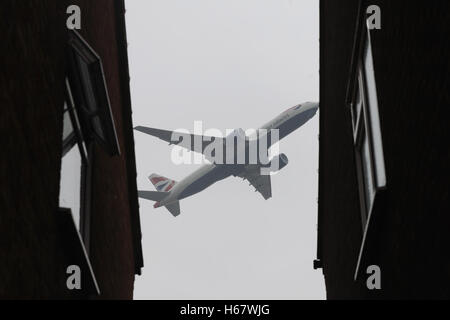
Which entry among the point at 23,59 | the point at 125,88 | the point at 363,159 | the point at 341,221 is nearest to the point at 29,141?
the point at 23,59

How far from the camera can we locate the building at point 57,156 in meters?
5.07

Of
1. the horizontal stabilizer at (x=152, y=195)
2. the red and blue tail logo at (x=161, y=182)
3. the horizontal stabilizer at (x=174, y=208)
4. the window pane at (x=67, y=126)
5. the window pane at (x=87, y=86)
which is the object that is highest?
the window pane at (x=87, y=86)

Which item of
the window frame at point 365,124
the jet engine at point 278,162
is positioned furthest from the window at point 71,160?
the jet engine at point 278,162

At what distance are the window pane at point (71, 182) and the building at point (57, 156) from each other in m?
0.01

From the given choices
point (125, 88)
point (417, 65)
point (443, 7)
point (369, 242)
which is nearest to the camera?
point (443, 7)

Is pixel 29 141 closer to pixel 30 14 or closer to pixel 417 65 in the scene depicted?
pixel 30 14

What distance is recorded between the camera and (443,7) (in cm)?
451

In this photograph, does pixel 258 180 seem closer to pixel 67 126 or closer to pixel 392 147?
pixel 67 126

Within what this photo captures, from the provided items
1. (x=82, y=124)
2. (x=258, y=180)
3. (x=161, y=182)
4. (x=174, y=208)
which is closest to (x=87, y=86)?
(x=82, y=124)

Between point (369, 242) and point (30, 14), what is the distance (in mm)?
3570

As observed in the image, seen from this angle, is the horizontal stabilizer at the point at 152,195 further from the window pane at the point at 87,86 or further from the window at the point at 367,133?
the window pane at the point at 87,86

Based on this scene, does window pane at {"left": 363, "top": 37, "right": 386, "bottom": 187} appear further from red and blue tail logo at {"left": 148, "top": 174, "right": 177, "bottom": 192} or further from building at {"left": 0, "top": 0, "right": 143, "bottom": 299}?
red and blue tail logo at {"left": 148, "top": 174, "right": 177, "bottom": 192}

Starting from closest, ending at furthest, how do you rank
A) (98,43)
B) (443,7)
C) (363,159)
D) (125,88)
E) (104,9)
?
1. (443,7)
2. (363,159)
3. (98,43)
4. (104,9)
5. (125,88)

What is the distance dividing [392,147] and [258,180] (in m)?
37.7
